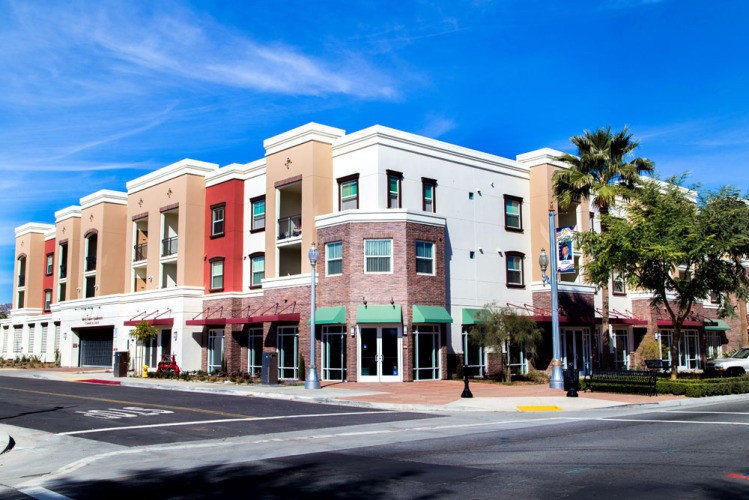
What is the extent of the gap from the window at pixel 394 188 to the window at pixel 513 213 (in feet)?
25.0

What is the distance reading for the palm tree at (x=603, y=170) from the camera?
32969 millimetres

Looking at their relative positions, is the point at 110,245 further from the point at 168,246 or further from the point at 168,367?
the point at 168,367

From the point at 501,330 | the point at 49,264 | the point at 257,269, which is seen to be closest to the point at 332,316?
the point at 501,330

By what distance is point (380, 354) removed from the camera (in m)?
31.5

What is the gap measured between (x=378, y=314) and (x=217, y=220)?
50.0 ft

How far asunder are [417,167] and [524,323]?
9.40 metres

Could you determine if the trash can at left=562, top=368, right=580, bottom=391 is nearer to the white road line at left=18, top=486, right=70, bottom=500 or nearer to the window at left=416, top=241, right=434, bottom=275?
the window at left=416, top=241, right=434, bottom=275

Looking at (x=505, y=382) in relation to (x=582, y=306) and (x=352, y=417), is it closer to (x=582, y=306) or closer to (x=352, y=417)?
(x=582, y=306)

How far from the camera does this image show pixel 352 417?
1898 cm

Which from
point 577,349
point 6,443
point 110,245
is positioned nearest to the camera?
point 6,443

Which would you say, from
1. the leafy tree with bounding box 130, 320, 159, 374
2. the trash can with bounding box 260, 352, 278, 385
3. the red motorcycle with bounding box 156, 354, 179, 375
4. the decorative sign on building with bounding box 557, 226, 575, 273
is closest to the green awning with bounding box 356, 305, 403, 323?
the trash can with bounding box 260, 352, 278, 385

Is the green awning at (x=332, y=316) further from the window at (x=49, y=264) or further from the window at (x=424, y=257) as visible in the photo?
the window at (x=49, y=264)

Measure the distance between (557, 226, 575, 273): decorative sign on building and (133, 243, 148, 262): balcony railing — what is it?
29.1m

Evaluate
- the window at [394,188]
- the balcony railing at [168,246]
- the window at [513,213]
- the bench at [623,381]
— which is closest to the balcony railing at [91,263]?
the balcony railing at [168,246]
